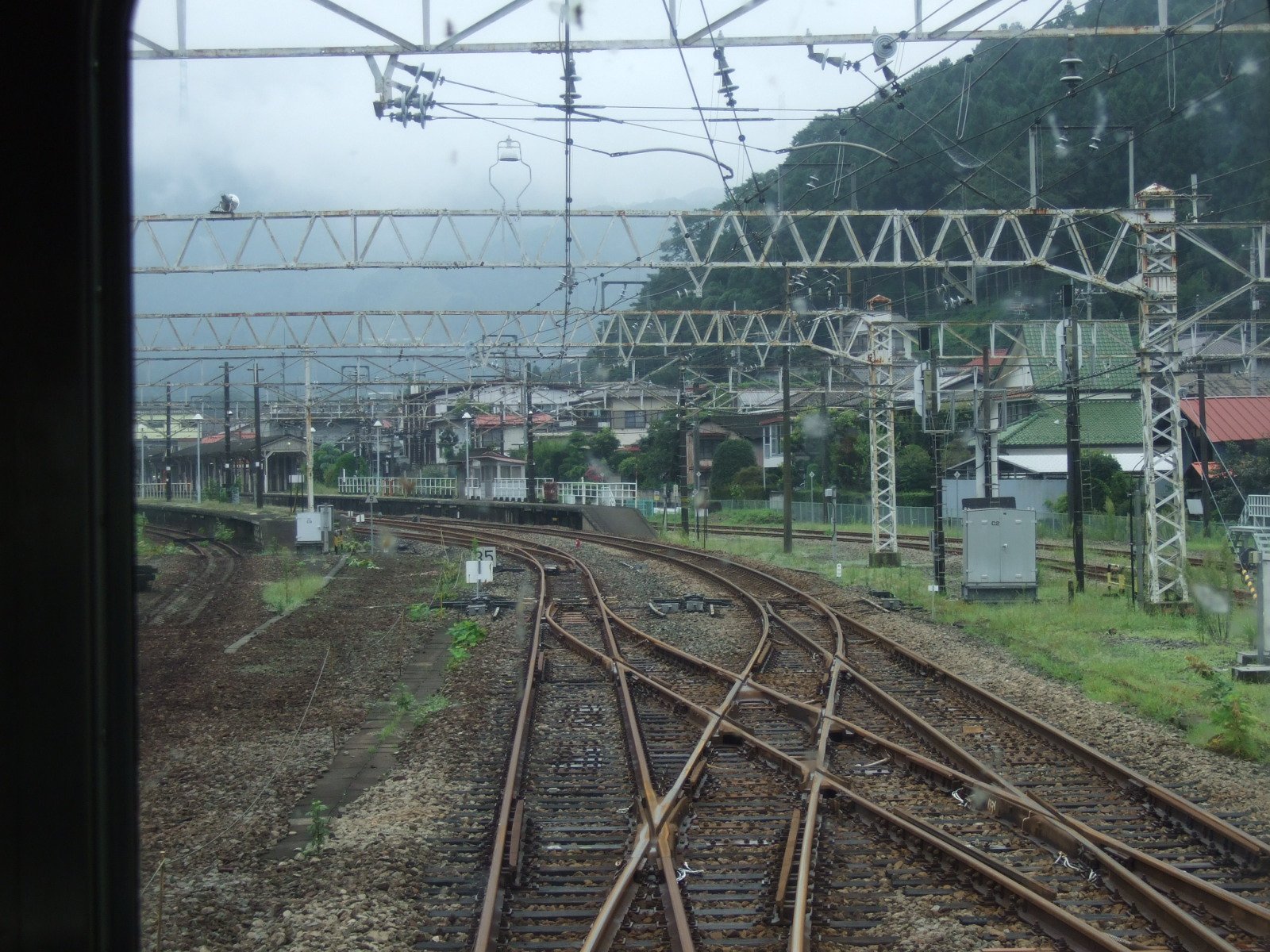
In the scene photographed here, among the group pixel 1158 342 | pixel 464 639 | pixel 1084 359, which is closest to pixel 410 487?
pixel 1084 359

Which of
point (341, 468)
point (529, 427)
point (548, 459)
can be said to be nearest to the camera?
point (529, 427)

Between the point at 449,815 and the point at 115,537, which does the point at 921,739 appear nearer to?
the point at 449,815

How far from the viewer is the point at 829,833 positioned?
222 inches

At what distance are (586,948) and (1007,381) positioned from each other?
34481 millimetres

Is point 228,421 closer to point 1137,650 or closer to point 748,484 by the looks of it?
point 748,484

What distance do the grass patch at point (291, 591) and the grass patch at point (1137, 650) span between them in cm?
833

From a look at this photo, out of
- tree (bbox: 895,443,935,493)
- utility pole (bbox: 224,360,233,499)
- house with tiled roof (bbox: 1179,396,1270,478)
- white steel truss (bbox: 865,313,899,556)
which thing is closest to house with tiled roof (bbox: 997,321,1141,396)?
house with tiled roof (bbox: 1179,396,1270,478)

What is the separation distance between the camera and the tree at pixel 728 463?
1780 inches

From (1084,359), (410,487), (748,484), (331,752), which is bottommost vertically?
(331,752)

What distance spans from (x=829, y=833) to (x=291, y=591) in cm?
1370

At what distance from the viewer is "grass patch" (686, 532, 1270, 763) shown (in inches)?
313

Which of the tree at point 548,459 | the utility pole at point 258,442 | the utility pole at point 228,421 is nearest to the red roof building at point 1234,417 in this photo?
the utility pole at point 258,442

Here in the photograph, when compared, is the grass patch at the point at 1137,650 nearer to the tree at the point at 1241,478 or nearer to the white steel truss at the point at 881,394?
the white steel truss at the point at 881,394

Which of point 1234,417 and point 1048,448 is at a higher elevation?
point 1234,417
